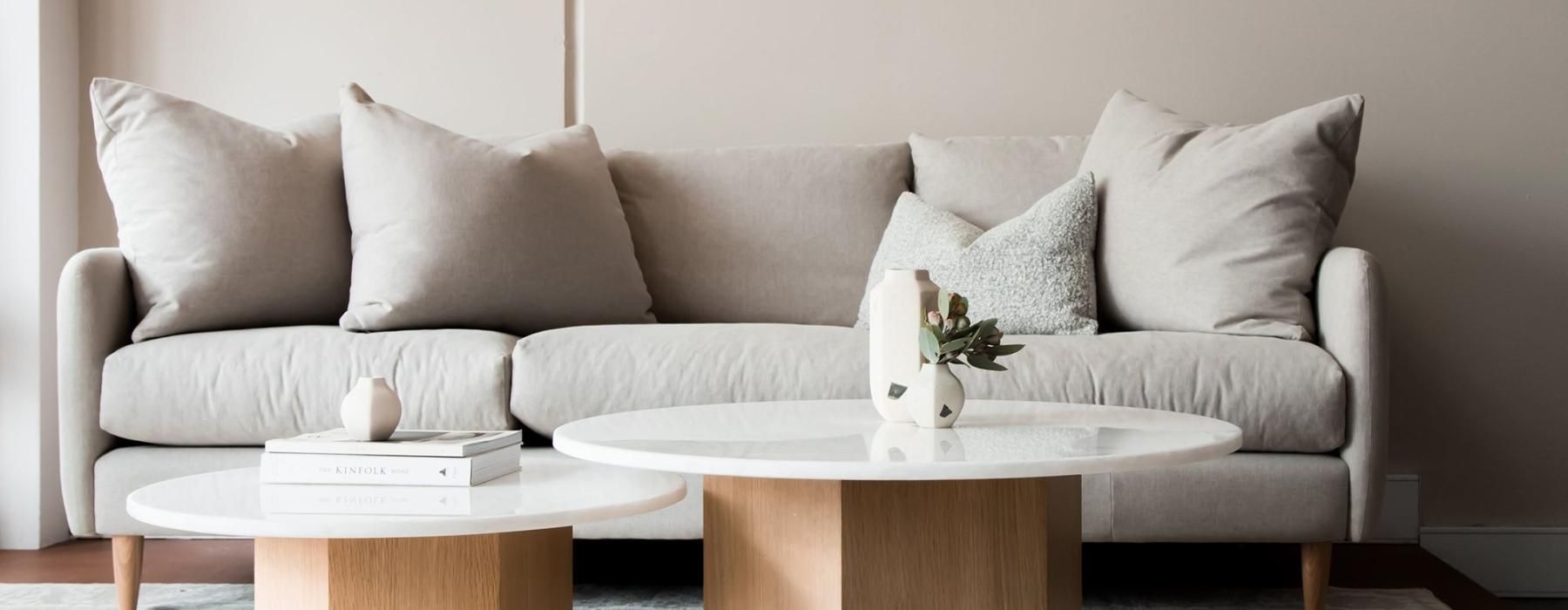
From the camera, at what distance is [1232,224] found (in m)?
2.27

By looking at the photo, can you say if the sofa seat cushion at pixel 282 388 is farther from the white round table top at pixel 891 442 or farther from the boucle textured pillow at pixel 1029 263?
the boucle textured pillow at pixel 1029 263

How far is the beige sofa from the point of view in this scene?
6.54 feet

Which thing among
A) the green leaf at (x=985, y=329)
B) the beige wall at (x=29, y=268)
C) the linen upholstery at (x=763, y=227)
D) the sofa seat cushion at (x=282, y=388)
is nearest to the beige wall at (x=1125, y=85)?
the beige wall at (x=29, y=268)

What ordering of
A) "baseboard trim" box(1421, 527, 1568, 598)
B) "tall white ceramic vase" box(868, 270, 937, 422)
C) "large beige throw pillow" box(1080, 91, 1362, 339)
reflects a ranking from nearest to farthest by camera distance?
"tall white ceramic vase" box(868, 270, 937, 422) < "large beige throw pillow" box(1080, 91, 1362, 339) < "baseboard trim" box(1421, 527, 1568, 598)

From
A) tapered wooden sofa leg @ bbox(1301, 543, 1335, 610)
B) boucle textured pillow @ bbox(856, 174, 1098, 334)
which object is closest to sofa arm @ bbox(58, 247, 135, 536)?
boucle textured pillow @ bbox(856, 174, 1098, 334)

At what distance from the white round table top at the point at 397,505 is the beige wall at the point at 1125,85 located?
180 centimetres

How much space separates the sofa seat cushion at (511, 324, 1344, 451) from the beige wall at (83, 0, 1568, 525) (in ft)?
3.28

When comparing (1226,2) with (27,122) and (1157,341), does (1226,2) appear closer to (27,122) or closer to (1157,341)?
(1157,341)

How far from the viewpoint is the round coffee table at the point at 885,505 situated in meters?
1.15

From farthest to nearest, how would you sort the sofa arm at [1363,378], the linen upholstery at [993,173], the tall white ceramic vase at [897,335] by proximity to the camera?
1. the linen upholstery at [993,173]
2. the sofa arm at [1363,378]
3. the tall white ceramic vase at [897,335]

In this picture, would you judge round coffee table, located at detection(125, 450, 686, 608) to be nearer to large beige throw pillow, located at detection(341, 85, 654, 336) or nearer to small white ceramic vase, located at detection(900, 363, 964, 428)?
small white ceramic vase, located at detection(900, 363, 964, 428)

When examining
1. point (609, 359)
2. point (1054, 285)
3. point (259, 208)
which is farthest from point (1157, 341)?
point (259, 208)

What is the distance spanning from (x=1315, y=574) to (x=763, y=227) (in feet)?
4.32

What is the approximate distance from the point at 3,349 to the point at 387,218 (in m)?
1.06
